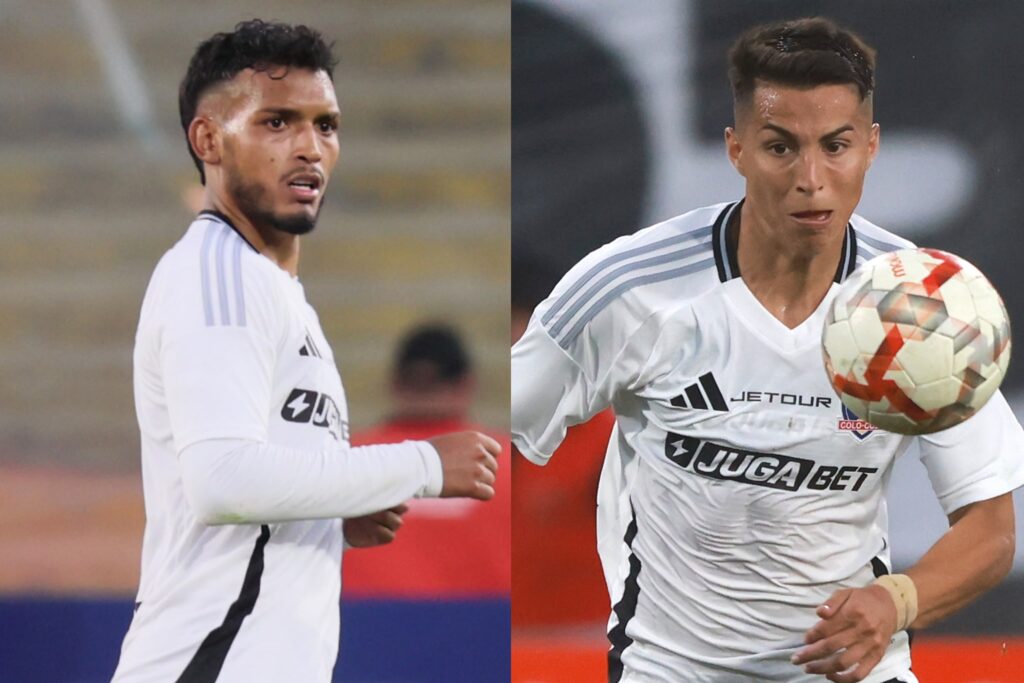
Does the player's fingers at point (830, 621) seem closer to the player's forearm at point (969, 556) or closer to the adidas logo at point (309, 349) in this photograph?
the player's forearm at point (969, 556)

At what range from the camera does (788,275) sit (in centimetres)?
223

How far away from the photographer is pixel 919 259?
199cm

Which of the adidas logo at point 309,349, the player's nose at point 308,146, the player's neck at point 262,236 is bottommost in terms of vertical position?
the adidas logo at point 309,349

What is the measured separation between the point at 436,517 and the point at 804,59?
44.1 inches

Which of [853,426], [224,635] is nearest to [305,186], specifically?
[224,635]

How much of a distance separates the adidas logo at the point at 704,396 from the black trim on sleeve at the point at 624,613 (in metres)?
0.24

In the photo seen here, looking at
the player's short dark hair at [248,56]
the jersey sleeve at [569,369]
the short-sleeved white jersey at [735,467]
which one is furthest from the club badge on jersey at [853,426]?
the player's short dark hair at [248,56]

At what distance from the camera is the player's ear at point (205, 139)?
231 cm

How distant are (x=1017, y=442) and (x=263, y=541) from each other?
4.31ft

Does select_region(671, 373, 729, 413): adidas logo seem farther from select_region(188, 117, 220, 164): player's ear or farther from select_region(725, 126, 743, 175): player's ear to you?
select_region(188, 117, 220, 164): player's ear

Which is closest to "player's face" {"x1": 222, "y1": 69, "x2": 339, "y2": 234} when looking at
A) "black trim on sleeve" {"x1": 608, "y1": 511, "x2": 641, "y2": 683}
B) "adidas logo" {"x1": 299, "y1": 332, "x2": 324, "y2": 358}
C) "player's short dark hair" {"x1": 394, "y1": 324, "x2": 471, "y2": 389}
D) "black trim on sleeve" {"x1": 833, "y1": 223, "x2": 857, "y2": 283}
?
"adidas logo" {"x1": 299, "y1": 332, "x2": 324, "y2": 358}

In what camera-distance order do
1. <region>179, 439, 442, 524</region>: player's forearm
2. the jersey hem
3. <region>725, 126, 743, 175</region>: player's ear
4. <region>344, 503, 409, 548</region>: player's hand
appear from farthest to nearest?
the jersey hem → <region>725, 126, 743, 175</region>: player's ear → <region>344, 503, 409, 548</region>: player's hand → <region>179, 439, 442, 524</region>: player's forearm

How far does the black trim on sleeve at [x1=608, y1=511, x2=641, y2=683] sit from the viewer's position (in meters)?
2.27

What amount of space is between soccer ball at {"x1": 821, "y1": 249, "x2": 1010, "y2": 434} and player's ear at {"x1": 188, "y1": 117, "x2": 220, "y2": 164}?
3.70ft
